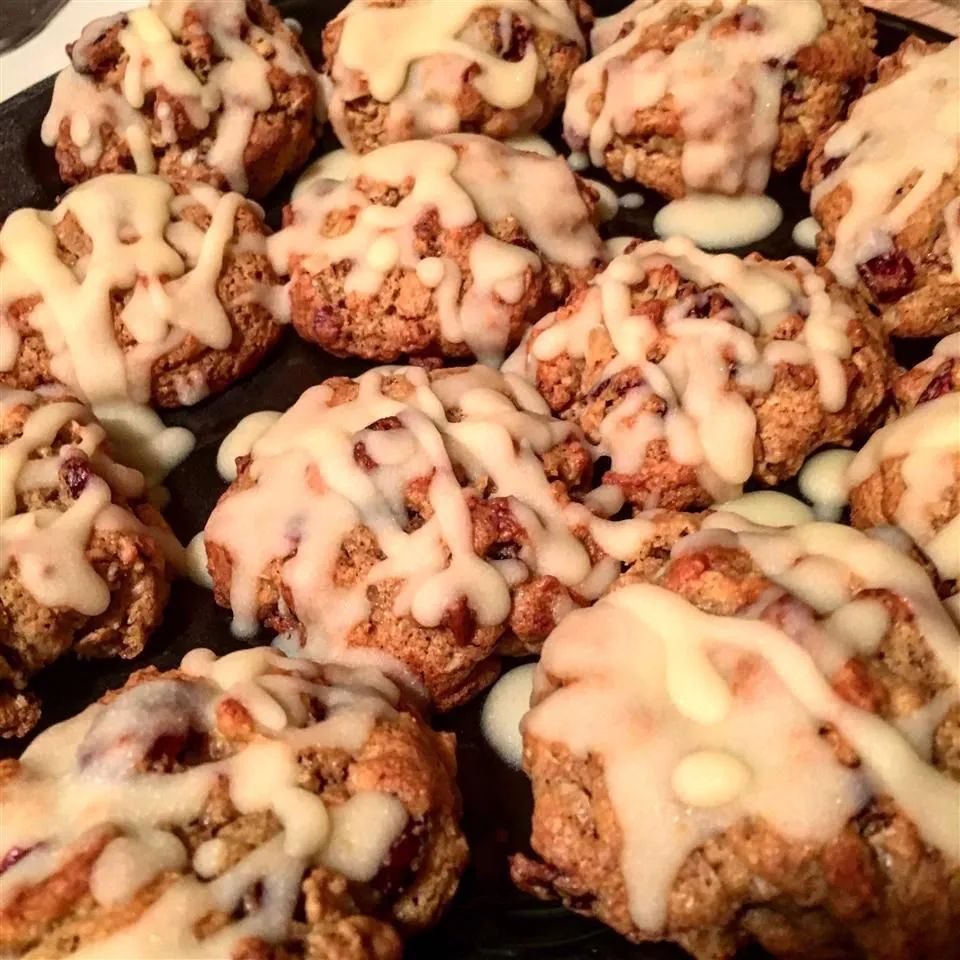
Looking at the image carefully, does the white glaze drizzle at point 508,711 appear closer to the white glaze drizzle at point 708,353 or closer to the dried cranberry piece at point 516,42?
the white glaze drizzle at point 708,353

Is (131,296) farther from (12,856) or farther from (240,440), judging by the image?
(12,856)

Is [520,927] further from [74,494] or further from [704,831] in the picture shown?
Answer: [74,494]

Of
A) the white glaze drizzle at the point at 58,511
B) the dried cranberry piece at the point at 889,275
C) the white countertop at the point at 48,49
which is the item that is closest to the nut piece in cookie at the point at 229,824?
the white glaze drizzle at the point at 58,511

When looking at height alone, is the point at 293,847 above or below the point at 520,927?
above

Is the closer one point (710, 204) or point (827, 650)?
point (827, 650)

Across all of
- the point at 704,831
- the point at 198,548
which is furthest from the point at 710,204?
the point at 704,831

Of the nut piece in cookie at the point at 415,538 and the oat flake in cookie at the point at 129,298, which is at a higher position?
the oat flake in cookie at the point at 129,298

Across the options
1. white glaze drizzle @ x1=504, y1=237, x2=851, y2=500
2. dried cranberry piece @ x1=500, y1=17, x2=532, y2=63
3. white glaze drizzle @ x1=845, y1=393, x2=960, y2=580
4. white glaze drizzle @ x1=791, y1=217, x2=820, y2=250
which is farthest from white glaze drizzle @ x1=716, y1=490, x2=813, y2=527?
dried cranberry piece @ x1=500, y1=17, x2=532, y2=63

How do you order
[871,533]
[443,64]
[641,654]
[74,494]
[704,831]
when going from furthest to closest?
[443,64], [74,494], [871,533], [641,654], [704,831]
